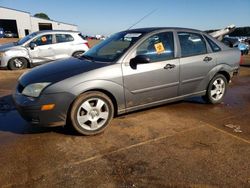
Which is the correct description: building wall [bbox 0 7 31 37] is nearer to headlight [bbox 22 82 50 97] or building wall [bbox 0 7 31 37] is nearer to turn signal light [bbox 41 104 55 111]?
headlight [bbox 22 82 50 97]

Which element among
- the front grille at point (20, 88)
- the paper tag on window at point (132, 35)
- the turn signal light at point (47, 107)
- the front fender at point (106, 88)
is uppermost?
the paper tag on window at point (132, 35)

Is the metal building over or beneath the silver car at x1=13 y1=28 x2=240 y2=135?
over

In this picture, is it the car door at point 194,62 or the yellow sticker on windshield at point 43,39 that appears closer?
the car door at point 194,62

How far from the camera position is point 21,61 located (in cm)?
986

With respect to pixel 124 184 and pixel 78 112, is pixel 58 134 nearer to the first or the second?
pixel 78 112

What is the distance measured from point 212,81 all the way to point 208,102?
0.50m

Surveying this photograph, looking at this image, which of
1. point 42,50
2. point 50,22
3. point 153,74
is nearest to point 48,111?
point 153,74

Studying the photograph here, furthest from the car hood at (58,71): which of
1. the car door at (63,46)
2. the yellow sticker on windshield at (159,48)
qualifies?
the car door at (63,46)

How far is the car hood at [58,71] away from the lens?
353cm

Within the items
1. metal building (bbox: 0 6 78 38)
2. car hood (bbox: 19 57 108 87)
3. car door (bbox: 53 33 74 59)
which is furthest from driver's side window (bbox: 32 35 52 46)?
metal building (bbox: 0 6 78 38)

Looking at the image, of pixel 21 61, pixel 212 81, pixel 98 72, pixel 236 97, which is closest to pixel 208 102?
pixel 212 81

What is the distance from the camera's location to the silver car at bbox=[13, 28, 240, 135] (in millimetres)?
3451

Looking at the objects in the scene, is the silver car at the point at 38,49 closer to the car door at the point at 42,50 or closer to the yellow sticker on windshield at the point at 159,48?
the car door at the point at 42,50

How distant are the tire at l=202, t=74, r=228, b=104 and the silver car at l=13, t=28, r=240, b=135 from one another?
0.02 meters
